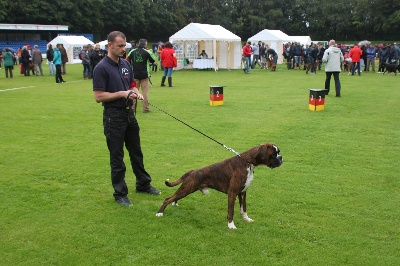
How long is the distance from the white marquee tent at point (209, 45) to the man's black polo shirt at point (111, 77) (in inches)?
939

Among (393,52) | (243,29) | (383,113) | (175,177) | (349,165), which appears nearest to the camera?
(175,177)

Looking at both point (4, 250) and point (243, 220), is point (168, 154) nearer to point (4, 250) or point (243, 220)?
point (243, 220)

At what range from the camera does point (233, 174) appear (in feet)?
14.8

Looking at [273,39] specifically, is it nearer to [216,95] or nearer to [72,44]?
[72,44]

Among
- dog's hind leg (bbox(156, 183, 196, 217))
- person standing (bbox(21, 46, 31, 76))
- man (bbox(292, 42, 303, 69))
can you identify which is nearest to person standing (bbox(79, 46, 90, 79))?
person standing (bbox(21, 46, 31, 76))

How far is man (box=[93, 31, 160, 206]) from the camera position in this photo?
500cm

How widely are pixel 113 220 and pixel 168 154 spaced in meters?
2.86

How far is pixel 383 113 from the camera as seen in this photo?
11.8 meters

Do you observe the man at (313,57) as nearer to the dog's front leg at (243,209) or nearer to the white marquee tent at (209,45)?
the white marquee tent at (209,45)

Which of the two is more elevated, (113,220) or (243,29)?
(243,29)

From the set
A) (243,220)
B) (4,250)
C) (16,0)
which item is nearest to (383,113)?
(243,220)

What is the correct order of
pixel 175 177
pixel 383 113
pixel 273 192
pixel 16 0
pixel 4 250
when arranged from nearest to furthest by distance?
1. pixel 4 250
2. pixel 273 192
3. pixel 175 177
4. pixel 383 113
5. pixel 16 0

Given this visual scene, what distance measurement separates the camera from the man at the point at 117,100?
4996mm

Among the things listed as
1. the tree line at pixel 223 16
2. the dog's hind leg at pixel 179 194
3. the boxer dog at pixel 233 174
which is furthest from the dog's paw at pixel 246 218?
the tree line at pixel 223 16
